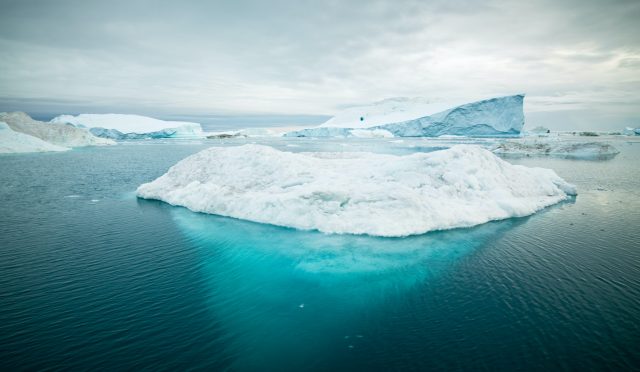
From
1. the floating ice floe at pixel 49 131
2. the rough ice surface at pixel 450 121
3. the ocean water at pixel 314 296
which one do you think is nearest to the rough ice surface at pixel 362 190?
the ocean water at pixel 314 296

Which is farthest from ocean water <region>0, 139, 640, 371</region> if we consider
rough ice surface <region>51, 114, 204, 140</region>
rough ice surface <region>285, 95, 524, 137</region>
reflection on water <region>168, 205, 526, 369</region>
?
rough ice surface <region>51, 114, 204, 140</region>

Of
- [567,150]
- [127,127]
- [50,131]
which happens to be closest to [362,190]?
[567,150]

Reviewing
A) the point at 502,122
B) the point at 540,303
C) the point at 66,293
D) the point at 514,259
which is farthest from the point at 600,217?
the point at 502,122

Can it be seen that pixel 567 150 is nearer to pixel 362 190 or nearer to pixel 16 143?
pixel 362 190

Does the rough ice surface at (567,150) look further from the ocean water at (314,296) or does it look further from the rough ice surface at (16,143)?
the rough ice surface at (16,143)

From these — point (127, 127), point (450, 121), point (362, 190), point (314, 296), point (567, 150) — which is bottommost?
point (314, 296)

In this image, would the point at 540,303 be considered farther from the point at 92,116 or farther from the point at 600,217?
the point at 92,116

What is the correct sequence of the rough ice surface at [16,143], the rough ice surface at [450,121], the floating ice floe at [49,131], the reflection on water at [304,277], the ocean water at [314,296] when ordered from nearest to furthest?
the ocean water at [314,296] < the reflection on water at [304,277] < the rough ice surface at [16,143] < the floating ice floe at [49,131] < the rough ice surface at [450,121]
